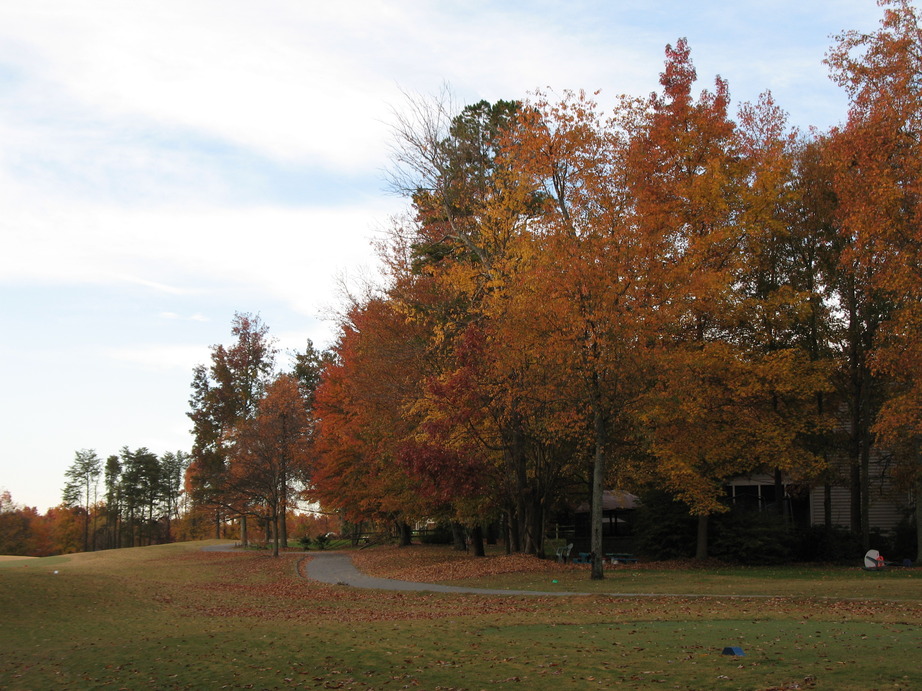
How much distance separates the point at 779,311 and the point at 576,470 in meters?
8.90

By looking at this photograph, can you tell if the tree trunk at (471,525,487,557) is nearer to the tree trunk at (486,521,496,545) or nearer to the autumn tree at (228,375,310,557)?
the tree trunk at (486,521,496,545)

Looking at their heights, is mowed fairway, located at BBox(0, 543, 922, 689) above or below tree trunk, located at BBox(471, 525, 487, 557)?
above

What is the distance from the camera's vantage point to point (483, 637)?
12062 millimetres

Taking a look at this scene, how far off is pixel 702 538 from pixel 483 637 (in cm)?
1888

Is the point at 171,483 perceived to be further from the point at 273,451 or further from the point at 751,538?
the point at 751,538

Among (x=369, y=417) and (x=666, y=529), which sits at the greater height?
(x=369, y=417)

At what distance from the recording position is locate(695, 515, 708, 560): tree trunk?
28514mm

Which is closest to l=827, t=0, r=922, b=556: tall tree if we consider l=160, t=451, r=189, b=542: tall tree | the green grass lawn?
the green grass lawn

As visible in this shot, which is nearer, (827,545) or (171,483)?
(827,545)

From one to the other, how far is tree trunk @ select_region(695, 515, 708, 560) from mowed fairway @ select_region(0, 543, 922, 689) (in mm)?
6182

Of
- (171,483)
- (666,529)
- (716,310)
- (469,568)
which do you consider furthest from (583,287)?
(171,483)

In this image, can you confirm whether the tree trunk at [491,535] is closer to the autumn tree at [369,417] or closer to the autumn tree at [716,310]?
the autumn tree at [369,417]

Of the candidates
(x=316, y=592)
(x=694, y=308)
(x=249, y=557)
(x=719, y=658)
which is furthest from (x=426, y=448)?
(x=249, y=557)

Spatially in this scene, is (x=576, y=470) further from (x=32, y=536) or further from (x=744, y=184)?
(x=32, y=536)
